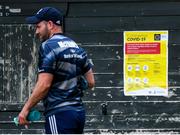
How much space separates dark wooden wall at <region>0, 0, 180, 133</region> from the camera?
27.1 ft

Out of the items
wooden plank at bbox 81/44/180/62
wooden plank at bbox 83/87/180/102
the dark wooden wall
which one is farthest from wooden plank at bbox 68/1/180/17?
wooden plank at bbox 83/87/180/102

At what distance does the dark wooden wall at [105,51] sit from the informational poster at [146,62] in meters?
0.07

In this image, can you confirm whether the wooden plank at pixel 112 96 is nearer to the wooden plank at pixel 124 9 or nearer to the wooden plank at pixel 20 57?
the wooden plank at pixel 20 57

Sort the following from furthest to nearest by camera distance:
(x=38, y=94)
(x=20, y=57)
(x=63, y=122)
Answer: (x=20, y=57) → (x=63, y=122) → (x=38, y=94)

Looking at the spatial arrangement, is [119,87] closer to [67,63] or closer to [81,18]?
[81,18]

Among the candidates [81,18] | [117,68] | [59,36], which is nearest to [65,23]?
[81,18]

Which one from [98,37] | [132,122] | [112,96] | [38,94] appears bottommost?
[132,122]

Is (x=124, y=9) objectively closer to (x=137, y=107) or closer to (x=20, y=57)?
(x=137, y=107)

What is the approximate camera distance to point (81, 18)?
8328 mm

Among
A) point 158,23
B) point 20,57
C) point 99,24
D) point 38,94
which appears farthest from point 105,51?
point 38,94

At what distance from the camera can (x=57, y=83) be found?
5.22 m

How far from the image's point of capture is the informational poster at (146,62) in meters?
8.24

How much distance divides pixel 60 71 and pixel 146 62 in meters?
3.20

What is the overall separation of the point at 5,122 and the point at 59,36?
3500 mm
